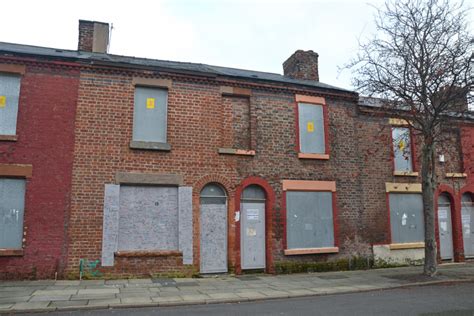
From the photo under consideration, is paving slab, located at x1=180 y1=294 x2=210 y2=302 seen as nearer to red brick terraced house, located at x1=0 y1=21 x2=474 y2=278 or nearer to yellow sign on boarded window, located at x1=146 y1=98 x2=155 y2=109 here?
red brick terraced house, located at x1=0 y1=21 x2=474 y2=278

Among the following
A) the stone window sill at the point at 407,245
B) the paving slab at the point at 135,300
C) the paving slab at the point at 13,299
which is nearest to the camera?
the paving slab at the point at 13,299

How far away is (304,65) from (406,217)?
7.45m

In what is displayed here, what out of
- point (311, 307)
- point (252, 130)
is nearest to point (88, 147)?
point (252, 130)

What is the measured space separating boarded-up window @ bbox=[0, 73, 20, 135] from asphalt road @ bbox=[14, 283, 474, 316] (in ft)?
20.3

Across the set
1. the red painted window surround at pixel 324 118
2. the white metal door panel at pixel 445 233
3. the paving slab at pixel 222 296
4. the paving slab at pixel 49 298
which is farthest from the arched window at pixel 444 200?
the paving slab at pixel 49 298

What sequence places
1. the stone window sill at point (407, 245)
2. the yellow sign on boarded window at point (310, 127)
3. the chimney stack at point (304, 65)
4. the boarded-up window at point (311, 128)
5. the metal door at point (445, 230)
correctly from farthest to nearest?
the chimney stack at point (304, 65) → the metal door at point (445, 230) → the stone window sill at point (407, 245) → the yellow sign on boarded window at point (310, 127) → the boarded-up window at point (311, 128)

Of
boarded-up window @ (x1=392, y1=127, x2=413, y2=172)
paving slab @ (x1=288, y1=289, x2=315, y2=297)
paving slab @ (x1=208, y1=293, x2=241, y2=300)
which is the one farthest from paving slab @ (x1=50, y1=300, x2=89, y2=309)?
boarded-up window @ (x1=392, y1=127, x2=413, y2=172)

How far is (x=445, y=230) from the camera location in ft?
54.7

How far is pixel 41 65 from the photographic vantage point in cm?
1206

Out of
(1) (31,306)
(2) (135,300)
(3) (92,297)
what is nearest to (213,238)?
(2) (135,300)

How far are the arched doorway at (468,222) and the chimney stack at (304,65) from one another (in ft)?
27.1

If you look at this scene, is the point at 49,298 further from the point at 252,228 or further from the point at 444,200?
the point at 444,200

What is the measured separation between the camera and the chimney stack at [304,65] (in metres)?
17.2

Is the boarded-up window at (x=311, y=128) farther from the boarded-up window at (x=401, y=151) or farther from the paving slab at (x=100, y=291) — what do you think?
the paving slab at (x=100, y=291)
